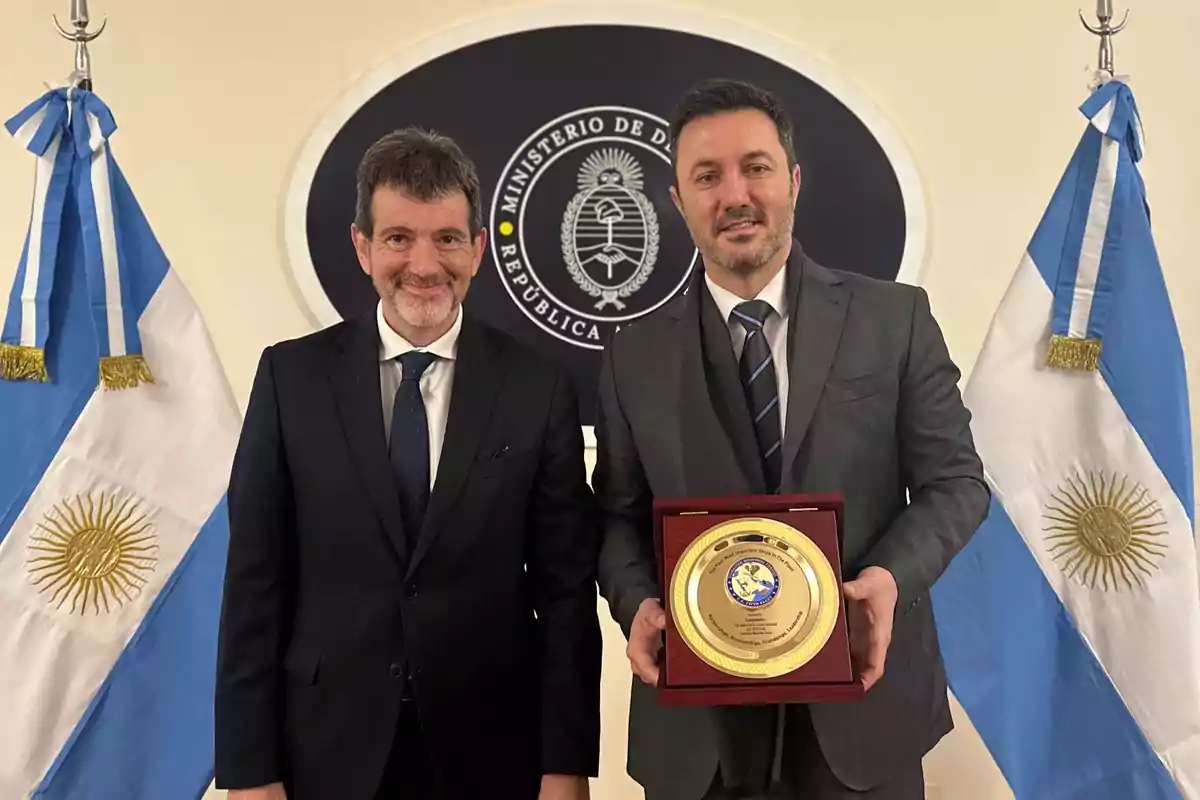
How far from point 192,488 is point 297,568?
52 cm

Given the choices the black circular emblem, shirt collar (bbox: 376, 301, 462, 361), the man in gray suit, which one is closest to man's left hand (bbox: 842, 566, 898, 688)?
the man in gray suit

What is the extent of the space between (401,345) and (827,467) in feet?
2.04

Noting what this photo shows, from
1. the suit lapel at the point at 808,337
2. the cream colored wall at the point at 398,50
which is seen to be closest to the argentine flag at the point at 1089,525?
the cream colored wall at the point at 398,50

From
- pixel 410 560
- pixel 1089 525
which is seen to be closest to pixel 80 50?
pixel 410 560

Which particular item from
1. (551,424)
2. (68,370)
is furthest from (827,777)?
(68,370)

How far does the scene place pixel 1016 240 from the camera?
203cm

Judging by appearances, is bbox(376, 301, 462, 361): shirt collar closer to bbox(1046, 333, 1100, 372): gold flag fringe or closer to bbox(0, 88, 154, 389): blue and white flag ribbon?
bbox(0, 88, 154, 389): blue and white flag ribbon

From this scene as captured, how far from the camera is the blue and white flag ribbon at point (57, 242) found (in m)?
1.62

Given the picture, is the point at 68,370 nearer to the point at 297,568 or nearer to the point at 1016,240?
the point at 297,568

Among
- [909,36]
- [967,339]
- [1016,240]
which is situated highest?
[909,36]

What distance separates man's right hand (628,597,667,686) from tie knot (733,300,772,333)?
404 millimetres

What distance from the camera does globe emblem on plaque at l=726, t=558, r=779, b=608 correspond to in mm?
1107

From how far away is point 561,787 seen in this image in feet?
4.15

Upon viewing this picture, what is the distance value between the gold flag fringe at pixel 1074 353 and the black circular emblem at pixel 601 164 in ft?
1.25
